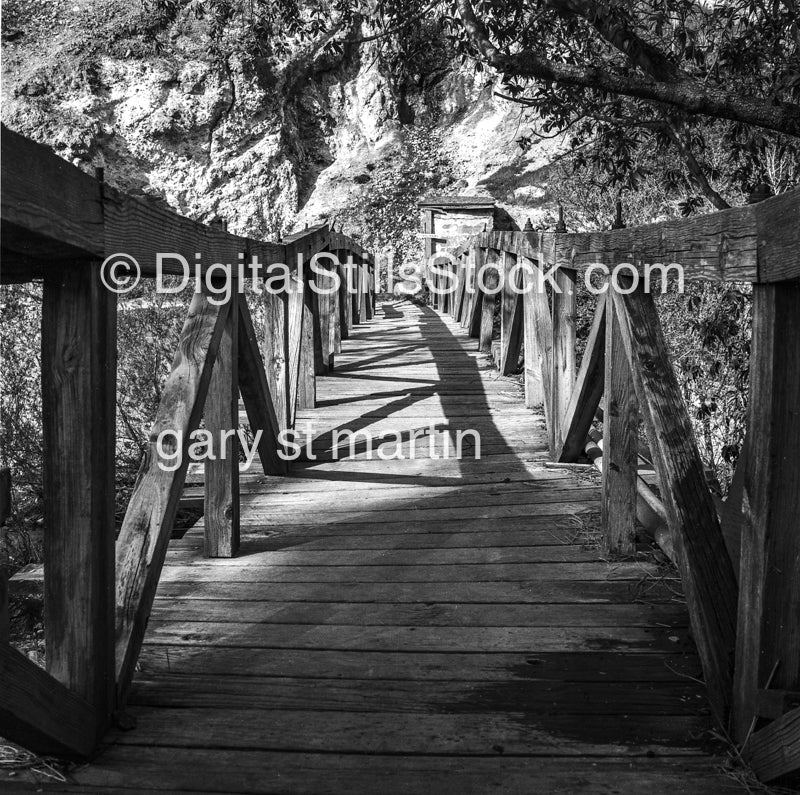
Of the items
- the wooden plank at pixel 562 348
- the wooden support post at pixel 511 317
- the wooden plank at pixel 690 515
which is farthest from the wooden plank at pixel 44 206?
the wooden support post at pixel 511 317

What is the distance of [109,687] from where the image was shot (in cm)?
206

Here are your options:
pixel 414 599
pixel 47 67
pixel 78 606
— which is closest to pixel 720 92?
pixel 414 599

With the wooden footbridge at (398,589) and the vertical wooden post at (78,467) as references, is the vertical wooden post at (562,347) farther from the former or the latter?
the vertical wooden post at (78,467)

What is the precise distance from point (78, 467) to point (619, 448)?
6.76ft

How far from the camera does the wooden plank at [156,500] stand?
87.8 inches

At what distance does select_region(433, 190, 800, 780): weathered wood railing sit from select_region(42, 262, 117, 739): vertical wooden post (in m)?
1.39

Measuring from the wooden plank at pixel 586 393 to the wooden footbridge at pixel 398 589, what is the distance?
0.9 inches

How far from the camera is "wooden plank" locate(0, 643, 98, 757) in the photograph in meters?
1.60

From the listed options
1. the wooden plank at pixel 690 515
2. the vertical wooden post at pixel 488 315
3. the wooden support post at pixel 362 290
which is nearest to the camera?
the wooden plank at pixel 690 515

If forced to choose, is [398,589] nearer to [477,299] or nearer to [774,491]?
[774,491]

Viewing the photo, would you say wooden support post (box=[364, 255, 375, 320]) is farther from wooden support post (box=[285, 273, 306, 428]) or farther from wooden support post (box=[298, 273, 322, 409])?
wooden support post (box=[285, 273, 306, 428])

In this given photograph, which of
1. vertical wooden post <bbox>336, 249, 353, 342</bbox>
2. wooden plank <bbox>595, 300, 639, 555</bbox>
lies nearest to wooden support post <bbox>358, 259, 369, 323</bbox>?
vertical wooden post <bbox>336, 249, 353, 342</bbox>

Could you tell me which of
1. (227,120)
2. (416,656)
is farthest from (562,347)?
(227,120)

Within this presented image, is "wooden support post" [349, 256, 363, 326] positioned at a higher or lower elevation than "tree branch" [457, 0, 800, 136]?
lower
